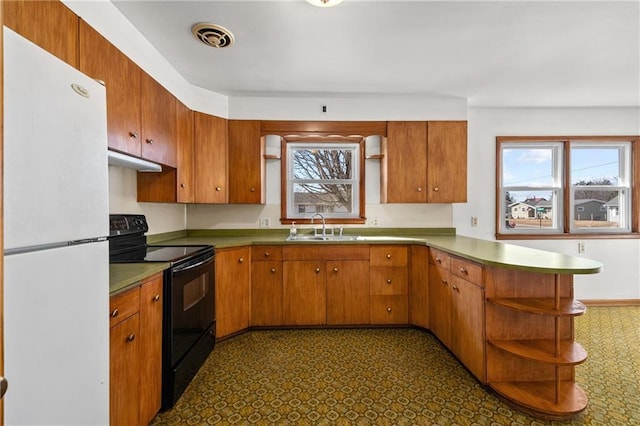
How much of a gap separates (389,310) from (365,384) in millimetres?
999

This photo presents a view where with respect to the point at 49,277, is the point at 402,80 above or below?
above

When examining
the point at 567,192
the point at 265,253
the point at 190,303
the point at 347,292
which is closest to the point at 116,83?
the point at 190,303

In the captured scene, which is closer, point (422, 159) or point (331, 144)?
point (422, 159)

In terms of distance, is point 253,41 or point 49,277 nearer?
point 49,277

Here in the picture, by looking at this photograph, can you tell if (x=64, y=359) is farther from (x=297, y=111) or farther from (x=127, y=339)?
(x=297, y=111)

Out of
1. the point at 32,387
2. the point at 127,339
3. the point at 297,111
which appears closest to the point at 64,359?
the point at 32,387

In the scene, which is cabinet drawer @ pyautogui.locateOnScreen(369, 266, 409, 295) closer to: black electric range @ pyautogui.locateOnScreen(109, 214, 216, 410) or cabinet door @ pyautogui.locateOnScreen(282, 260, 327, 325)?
cabinet door @ pyautogui.locateOnScreen(282, 260, 327, 325)

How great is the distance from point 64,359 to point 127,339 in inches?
22.9

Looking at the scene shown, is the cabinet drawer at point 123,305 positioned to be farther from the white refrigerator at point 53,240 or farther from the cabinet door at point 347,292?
the cabinet door at point 347,292

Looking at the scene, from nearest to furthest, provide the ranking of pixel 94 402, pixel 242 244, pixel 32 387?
pixel 32 387 < pixel 94 402 < pixel 242 244

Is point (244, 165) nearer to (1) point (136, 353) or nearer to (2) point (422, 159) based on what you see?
(2) point (422, 159)

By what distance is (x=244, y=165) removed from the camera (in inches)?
123

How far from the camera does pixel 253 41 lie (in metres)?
2.16

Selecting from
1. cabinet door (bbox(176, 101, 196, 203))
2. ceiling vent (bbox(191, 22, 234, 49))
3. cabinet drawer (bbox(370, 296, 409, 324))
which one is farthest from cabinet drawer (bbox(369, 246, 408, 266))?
ceiling vent (bbox(191, 22, 234, 49))
